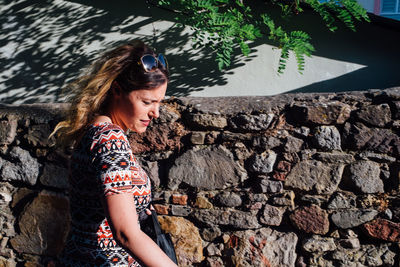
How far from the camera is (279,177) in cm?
231

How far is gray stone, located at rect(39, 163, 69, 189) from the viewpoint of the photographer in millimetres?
2621

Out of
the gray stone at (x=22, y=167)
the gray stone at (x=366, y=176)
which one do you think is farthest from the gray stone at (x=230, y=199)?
the gray stone at (x=22, y=167)

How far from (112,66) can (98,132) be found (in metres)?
0.34

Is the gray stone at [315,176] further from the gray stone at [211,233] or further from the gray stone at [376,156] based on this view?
the gray stone at [211,233]

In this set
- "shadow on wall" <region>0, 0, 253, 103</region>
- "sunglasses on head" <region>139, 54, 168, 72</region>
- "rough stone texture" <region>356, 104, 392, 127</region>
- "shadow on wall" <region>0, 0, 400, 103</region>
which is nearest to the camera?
"sunglasses on head" <region>139, 54, 168, 72</region>

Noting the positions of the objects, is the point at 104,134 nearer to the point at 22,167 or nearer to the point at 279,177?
the point at 279,177

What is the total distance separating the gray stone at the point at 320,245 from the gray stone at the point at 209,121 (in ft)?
2.99

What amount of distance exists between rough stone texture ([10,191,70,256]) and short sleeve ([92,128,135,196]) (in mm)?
1612

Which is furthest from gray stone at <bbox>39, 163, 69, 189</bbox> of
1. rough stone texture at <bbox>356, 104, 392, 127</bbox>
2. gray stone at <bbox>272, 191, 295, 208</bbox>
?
rough stone texture at <bbox>356, 104, 392, 127</bbox>

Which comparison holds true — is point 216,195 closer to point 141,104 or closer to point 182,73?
point 141,104

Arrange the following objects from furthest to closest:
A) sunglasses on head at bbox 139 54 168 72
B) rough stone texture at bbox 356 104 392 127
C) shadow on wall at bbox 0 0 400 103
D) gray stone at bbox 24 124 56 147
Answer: shadow on wall at bbox 0 0 400 103
gray stone at bbox 24 124 56 147
rough stone texture at bbox 356 104 392 127
sunglasses on head at bbox 139 54 168 72

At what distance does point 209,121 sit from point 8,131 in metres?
1.49

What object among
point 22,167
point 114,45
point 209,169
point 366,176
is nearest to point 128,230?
point 209,169

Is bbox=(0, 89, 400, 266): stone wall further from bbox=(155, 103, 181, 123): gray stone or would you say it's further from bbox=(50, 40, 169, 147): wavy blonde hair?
bbox=(50, 40, 169, 147): wavy blonde hair
